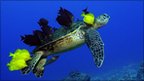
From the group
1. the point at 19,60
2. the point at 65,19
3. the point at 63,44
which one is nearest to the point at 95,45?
the point at 63,44

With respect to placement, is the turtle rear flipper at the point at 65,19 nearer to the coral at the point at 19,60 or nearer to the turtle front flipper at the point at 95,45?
the turtle front flipper at the point at 95,45

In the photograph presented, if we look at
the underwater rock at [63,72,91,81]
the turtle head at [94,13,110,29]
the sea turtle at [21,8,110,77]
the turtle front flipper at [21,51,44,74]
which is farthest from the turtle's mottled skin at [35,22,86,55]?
the underwater rock at [63,72,91,81]

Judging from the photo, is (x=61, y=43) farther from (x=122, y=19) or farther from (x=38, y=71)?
(x=122, y=19)

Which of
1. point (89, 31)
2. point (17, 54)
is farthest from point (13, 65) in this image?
point (89, 31)

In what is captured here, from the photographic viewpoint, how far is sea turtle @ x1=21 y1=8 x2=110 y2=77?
21.0 ft

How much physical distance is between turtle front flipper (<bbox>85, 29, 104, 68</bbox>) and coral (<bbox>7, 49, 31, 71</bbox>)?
49.2 inches

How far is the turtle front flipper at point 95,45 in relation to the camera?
19.8ft

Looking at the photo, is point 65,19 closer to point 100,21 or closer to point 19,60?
point 100,21

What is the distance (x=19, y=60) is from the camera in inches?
253

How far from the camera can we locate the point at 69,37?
6.82 metres

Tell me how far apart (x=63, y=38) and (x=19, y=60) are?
1.00m

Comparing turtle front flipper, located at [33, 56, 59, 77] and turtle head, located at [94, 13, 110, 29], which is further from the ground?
turtle head, located at [94, 13, 110, 29]

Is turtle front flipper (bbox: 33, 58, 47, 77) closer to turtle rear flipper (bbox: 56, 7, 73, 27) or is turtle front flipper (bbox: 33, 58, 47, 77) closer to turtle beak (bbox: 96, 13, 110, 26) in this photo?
turtle rear flipper (bbox: 56, 7, 73, 27)

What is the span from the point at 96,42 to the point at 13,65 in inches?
65.3
